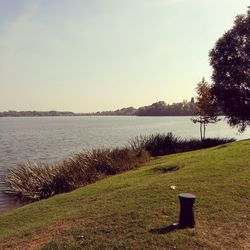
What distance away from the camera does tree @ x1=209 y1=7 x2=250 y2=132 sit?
3244 centimetres

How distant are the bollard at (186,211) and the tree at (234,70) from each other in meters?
26.5

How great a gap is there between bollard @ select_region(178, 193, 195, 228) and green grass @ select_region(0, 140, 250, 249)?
0.60 ft

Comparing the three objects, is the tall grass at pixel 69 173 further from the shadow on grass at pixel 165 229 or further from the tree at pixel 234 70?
the tree at pixel 234 70

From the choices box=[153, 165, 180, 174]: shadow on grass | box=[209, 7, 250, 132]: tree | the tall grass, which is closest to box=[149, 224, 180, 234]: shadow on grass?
box=[153, 165, 180, 174]: shadow on grass

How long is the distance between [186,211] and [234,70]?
27.1 m

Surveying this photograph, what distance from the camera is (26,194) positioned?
18438 millimetres

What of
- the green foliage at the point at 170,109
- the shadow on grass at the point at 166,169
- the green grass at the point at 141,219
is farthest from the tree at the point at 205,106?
the green foliage at the point at 170,109

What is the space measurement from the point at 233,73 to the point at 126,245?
28.1 meters

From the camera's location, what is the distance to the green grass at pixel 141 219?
6.92 metres

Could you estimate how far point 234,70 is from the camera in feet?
107

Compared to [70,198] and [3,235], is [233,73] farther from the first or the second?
[3,235]

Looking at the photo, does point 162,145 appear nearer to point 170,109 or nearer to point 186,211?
point 186,211

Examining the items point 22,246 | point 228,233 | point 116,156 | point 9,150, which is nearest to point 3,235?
point 22,246

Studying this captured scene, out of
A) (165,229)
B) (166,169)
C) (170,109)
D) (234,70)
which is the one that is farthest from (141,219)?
(170,109)
